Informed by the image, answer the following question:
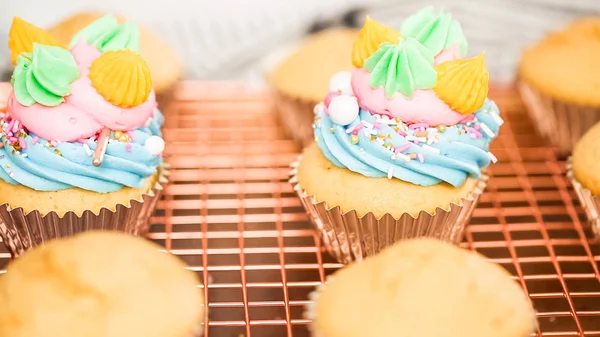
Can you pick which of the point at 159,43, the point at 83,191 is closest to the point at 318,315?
the point at 83,191

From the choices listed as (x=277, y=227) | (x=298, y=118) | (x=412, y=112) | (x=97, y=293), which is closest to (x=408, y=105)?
(x=412, y=112)

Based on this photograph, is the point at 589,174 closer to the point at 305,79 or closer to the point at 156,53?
the point at 305,79

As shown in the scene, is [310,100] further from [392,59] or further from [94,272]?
[94,272]

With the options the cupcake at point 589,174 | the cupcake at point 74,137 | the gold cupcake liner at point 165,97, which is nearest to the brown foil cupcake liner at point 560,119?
the cupcake at point 589,174

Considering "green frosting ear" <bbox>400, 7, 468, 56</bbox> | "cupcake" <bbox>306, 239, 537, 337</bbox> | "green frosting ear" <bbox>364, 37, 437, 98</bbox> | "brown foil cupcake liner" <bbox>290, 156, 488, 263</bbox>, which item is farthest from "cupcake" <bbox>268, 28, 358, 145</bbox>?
"cupcake" <bbox>306, 239, 537, 337</bbox>

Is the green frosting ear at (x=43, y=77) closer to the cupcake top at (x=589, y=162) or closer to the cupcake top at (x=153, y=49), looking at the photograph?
the cupcake top at (x=153, y=49)
